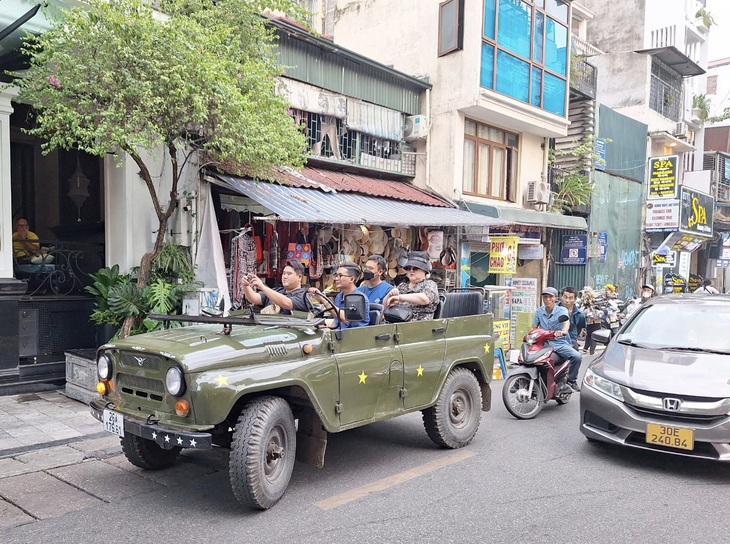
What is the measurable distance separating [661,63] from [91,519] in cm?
2644

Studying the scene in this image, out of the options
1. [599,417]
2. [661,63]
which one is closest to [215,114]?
[599,417]

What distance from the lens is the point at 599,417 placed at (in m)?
5.34

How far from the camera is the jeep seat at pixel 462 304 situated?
19.6 ft

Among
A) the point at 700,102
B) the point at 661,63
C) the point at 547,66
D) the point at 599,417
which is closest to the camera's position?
the point at 599,417

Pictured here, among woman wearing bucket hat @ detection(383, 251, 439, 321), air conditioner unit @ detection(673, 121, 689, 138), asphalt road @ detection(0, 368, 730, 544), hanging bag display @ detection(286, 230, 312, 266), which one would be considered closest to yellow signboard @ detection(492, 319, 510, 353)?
hanging bag display @ detection(286, 230, 312, 266)

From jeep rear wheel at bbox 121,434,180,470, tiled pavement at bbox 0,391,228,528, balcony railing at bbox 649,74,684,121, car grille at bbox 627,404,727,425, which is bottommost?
tiled pavement at bbox 0,391,228,528

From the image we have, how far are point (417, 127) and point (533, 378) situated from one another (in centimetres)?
802

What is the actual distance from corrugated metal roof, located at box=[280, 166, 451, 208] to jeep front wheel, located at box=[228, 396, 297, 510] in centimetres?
523

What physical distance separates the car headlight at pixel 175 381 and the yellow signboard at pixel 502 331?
25.5 ft

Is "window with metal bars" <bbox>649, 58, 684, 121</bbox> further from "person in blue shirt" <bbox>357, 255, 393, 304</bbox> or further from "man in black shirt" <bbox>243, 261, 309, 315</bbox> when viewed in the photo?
"man in black shirt" <bbox>243, 261, 309, 315</bbox>

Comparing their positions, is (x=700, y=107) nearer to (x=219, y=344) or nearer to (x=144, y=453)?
(x=219, y=344)

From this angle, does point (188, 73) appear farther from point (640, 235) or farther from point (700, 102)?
point (700, 102)

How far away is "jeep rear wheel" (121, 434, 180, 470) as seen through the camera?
474 cm

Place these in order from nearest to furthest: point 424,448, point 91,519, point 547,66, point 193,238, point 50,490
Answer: point 91,519, point 50,490, point 424,448, point 193,238, point 547,66
